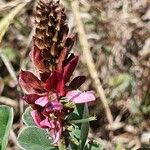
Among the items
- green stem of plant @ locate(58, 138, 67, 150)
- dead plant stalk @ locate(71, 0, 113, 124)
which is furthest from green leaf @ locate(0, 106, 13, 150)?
dead plant stalk @ locate(71, 0, 113, 124)

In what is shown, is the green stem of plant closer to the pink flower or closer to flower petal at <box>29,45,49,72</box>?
the pink flower

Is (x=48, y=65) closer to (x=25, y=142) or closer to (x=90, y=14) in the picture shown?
(x=25, y=142)

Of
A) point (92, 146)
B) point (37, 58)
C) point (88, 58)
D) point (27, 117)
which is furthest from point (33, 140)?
point (88, 58)

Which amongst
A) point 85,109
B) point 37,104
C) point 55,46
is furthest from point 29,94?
point 85,109

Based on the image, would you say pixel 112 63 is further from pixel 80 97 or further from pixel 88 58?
pixel 80 97

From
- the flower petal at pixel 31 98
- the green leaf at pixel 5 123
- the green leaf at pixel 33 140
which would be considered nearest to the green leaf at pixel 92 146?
the green leaf at pixel 33 140
